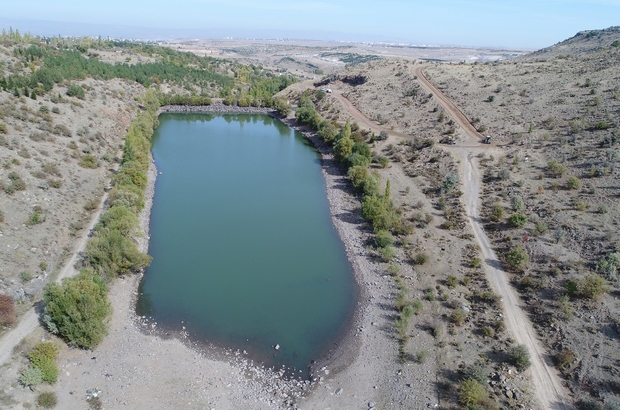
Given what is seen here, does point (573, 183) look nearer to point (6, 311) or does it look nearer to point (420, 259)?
point (420, 259)

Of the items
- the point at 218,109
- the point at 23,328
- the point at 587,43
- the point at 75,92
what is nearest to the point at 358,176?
the point at 23,328

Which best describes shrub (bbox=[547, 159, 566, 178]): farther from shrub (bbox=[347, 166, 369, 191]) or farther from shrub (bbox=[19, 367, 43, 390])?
shrub (bbox=[19, 367, 43, 390])

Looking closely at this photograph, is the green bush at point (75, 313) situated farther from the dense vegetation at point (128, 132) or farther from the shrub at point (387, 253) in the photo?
the shrub at point (387, 253)

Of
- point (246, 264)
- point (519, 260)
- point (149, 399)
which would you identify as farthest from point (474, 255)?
point (149, 399)

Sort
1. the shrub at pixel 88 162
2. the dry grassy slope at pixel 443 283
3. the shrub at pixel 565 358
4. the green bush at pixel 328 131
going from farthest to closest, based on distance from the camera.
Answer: the green bush at pixel 328 131
the shrub at pixel 88 162
the dry grassy slope at pixel 443 283
the shrub at pixel 565 358

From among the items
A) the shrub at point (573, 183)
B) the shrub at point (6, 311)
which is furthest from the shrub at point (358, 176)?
the shrub at point (6, 311)

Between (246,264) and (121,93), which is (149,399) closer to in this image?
(246,264)

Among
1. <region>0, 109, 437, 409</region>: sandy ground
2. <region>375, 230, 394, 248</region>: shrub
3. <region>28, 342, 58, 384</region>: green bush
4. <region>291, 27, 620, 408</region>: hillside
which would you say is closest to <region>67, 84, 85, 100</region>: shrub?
<region>291, 27, 620, 408</region>: hillside
